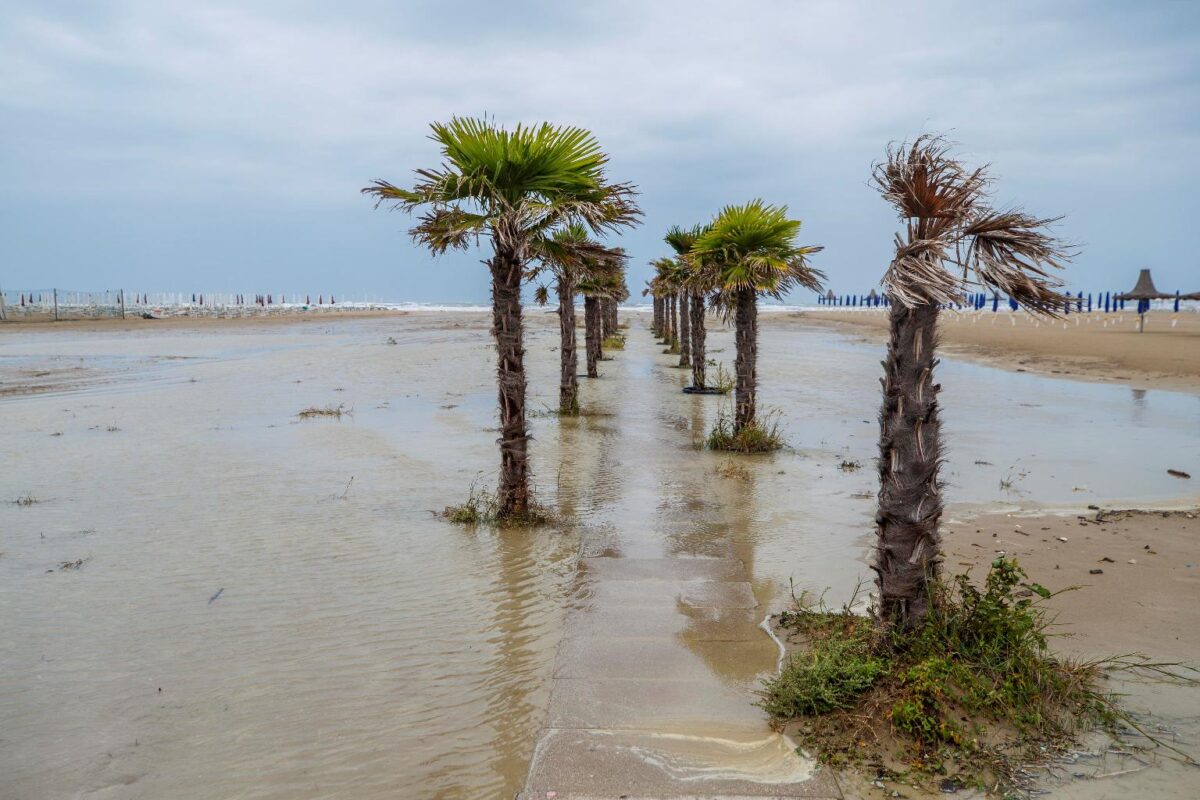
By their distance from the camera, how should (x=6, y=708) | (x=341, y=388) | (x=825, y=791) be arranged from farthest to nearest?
(x=341, y=388)
(x=6, y=708)
(x=825, y=791)

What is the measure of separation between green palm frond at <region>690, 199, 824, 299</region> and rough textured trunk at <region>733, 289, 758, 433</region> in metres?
0.29

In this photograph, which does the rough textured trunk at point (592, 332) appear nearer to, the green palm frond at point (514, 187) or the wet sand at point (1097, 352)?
the wet sand at point (1097, 352)

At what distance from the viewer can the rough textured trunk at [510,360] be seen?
832 cm

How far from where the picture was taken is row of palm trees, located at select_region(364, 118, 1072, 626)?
438 cm

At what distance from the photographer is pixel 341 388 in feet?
70.9

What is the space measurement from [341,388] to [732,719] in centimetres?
1908

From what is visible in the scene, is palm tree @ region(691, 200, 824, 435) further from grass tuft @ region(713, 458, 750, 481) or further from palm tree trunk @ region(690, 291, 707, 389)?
palm tree trunk @ region(690, 291, 707, 389)

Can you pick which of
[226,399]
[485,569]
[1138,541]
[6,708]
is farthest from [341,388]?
[1138,541]

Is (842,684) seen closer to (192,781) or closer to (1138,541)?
(192,781)

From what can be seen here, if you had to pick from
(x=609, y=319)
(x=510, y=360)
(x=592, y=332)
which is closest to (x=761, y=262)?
(x=510, y=360)

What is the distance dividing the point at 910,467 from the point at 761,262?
27.7ft

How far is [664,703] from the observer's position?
4527 mm

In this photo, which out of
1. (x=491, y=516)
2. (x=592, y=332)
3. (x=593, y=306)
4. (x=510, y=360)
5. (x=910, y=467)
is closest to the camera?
(x=910, y=467)

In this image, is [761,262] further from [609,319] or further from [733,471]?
[609,319]
